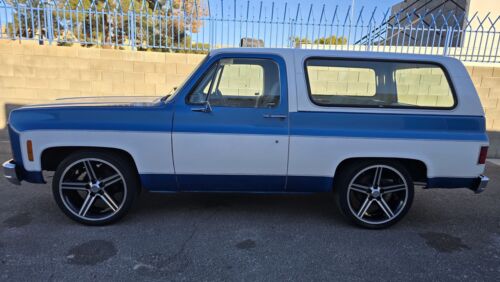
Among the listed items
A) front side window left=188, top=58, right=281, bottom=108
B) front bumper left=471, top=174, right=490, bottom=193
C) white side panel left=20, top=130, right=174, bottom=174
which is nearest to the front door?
front side window left=188, top=58, right=281, bottom=108

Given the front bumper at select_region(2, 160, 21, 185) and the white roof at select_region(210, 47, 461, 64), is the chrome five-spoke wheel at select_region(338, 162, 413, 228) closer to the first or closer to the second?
the white roof at select_region(210, 47, 461, 64)

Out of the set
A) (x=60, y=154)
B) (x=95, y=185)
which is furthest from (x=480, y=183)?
(x=60, y=154)

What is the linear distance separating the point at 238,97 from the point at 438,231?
8.76 feet

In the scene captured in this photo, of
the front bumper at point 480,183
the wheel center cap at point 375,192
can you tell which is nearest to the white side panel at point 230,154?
the wheel center cap at point 375,192

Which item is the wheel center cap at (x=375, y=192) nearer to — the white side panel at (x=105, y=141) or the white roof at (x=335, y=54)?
the white roof at (x=335, y=54)

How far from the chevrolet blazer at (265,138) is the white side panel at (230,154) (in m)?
0.01

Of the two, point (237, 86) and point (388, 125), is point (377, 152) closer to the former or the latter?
point (388, 125)

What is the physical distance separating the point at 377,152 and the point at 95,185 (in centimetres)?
296

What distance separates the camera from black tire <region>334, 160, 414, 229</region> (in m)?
3.58

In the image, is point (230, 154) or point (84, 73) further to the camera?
point (84, 73)

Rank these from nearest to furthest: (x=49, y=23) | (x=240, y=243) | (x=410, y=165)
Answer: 1. (x=240, y=243)
2. (x=410, y=165)
3. (x=49, y=23)

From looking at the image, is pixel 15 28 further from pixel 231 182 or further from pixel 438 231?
pixel 438 231

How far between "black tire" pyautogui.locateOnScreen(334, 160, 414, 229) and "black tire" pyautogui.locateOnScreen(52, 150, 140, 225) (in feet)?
7.37

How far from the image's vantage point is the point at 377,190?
11.9 feet
